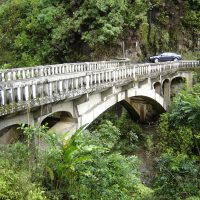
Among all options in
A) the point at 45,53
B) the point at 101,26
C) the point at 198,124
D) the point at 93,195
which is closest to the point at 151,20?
the point at 101,26

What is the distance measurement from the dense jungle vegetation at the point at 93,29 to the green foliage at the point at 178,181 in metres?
15.6

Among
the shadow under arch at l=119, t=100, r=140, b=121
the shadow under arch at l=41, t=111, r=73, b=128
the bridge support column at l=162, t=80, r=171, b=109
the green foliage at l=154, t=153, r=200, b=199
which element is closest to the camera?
the green foliage at l=154, t=153, r=200, b=199

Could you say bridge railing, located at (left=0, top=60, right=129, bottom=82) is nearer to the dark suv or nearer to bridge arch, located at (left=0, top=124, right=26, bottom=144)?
bridge arch, located at (left=0, top=124, right=26, bottom=144)

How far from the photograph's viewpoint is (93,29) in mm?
29141

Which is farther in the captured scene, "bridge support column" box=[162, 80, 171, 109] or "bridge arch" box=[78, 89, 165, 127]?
"bridge support column" box=[162, 80, 171, 109]

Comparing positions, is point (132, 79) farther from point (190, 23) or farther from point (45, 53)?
point (190, 23)

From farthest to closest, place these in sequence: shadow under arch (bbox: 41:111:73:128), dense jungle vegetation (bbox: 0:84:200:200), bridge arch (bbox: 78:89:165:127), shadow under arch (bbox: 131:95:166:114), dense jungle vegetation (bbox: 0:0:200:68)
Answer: dense jungle vegetation (bbox: 0:0:200:68)
shadow under arch (bbox: 131:95:166:114)
bridge arch (bbox: 78:89:165:127)
shadow under arch (bbox: 41:111:73:128)
dense jungle vegetation (bbox: 0:84:200:200)

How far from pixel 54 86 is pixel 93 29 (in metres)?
18.5

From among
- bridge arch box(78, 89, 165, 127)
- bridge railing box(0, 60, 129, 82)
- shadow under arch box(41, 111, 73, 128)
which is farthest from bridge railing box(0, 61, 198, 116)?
bridge railing box(0, 60, 129, 82)

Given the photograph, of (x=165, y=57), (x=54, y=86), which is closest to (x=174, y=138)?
(x=165, y=57)

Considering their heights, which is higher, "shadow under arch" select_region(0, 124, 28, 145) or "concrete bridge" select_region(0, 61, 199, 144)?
"concrete bridge" select_region(0, 61, 199, 144)

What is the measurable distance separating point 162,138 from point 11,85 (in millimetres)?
15672

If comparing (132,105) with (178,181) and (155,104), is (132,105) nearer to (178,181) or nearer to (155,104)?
(155,104)

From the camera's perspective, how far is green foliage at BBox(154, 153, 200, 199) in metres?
13.4
